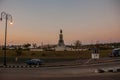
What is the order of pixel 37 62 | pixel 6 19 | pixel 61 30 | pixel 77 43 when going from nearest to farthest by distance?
pixel 6 19 → pixel 37 62 → pixel 61 30 → pixel 77 43

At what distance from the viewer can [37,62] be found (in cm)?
3831

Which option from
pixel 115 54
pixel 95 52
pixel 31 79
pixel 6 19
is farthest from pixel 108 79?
pixel 115 54

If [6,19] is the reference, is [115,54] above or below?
below

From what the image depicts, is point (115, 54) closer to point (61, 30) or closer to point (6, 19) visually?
point (6, 19)

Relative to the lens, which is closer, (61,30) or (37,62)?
(37,62)

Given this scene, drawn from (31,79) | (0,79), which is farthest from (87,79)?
(0,79)

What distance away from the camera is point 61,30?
83188 millimetres

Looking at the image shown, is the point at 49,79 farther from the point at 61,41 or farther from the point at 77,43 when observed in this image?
the point at 77,43

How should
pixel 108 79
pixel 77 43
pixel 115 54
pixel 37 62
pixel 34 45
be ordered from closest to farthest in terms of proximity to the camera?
pixel 108 79, pixel 37 62, pixel 115 54, pixel 34 45, pixel 77 43

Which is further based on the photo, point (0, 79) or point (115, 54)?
point (115, 54)

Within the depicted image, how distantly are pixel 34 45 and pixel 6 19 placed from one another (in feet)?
305

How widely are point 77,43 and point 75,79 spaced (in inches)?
4685

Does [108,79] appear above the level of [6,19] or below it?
below

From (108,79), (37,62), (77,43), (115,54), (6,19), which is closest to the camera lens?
(108,79)
